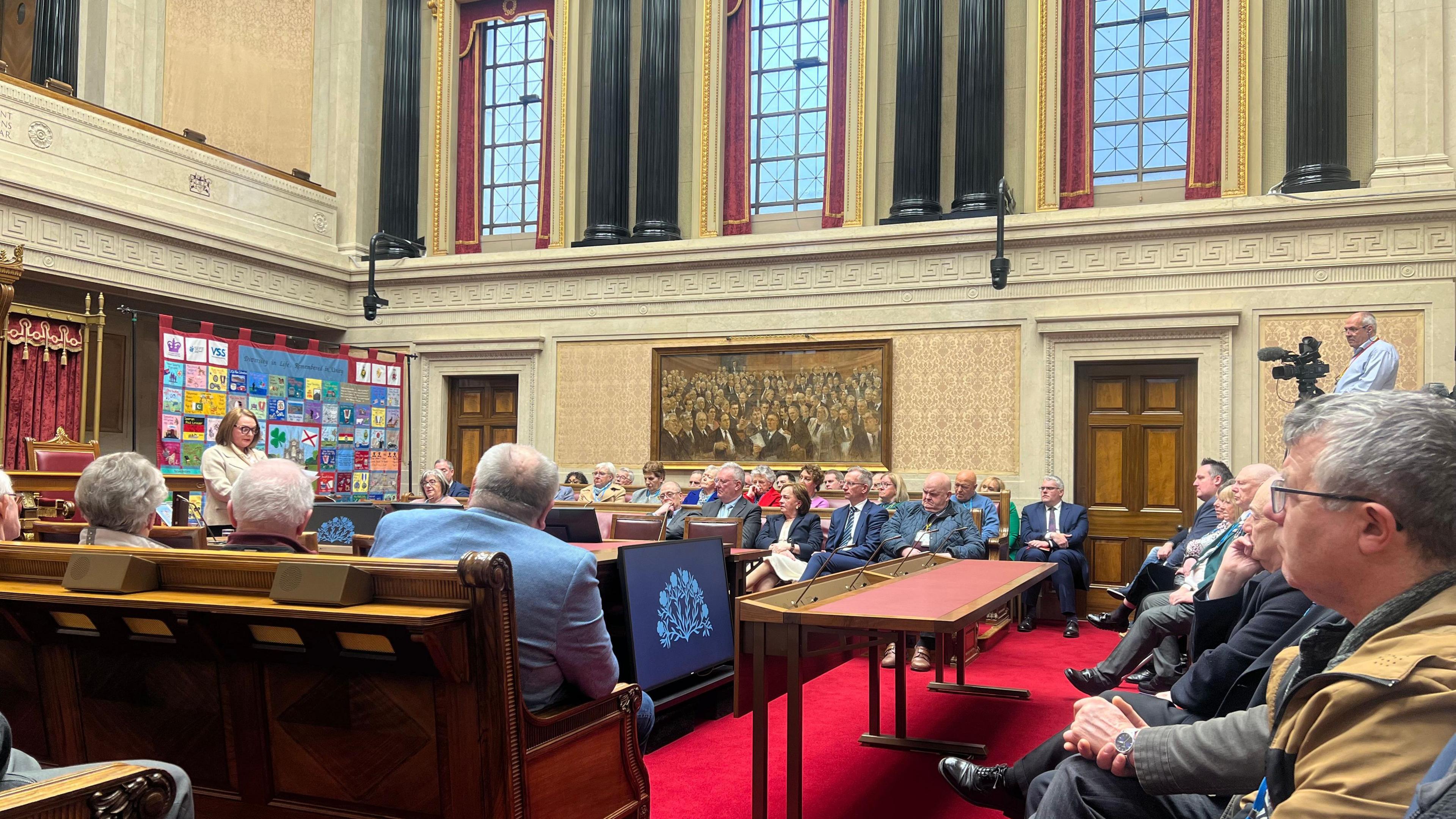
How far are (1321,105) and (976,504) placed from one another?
495cm

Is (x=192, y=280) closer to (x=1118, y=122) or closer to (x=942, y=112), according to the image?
(x=942, y=112)

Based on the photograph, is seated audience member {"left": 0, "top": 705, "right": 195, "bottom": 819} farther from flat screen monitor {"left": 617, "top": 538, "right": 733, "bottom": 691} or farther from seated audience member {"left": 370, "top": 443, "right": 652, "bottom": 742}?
flat screen monitor {"left": 617, "top": 538, "right": 733, "bottom": 691}

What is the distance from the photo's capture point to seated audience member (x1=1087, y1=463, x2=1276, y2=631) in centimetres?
470

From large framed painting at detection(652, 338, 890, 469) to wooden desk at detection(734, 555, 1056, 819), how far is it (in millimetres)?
6339

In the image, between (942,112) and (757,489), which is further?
(942,112)

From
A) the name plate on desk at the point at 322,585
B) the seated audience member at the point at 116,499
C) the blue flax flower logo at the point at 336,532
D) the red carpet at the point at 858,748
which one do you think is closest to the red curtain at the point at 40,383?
the blue flax flower logo at the point at 336,532

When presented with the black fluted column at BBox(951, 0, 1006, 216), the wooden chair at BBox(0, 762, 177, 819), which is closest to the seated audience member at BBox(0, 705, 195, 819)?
the wooden chair at BBox(0, 762, 177, 819)

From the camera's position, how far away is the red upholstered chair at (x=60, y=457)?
8227 mm

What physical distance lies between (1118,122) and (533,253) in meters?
6.44

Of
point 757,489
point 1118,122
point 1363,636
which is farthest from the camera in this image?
point 1118,122

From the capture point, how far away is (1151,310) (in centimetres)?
984

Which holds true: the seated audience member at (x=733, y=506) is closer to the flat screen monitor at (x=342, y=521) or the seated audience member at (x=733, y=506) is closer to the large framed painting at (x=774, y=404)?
the large framed painting at (x=774, y=404)

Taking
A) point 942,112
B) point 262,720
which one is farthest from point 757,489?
point 262,720

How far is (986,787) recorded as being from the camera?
10.0 ft
